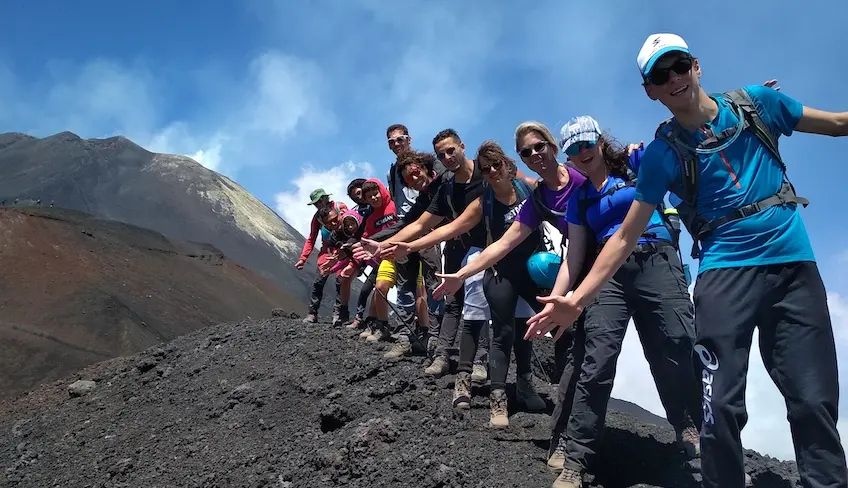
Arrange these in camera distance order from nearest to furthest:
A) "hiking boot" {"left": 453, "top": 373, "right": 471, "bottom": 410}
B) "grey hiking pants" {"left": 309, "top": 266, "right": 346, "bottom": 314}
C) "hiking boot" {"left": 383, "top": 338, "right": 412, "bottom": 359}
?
1. "hiking boot" {"left": 453, "top": 373, "right": 471, "bottom": 410}
2. "hiking boot" {"left": 383, "top": 338, "right": 412, "bottom": 359}
3. "grey hiking pants" {"left": 309, "top": 266, "right": 346, "bottom": 314}

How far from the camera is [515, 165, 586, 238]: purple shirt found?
3.76 meters

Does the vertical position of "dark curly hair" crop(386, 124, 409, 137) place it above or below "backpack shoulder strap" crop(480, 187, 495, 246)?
above

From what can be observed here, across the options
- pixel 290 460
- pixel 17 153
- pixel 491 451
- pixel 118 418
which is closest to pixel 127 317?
pixel 118 418

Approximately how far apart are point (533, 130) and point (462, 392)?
205 centimetres

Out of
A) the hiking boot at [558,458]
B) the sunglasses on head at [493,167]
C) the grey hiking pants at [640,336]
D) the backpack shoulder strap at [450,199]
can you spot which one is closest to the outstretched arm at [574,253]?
the grey hiking pants at [640,336]

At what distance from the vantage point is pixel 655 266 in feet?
11.5

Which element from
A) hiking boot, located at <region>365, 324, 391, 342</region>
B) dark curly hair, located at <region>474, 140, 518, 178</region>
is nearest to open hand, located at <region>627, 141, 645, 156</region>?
dark curly hair, located at <region>474, 140, 518, 178</region>

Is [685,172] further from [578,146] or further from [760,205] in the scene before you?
[578,146]

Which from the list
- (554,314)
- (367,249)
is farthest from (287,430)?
(554,314)

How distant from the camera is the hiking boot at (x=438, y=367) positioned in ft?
17.7

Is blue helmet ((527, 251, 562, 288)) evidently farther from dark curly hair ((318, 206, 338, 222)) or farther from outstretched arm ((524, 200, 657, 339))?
dark curly hair ((318, 206, 338, 222))

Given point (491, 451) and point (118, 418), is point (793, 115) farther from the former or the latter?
point (118, 418)

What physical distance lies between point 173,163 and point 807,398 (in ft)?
131

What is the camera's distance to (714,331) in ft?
7.94
